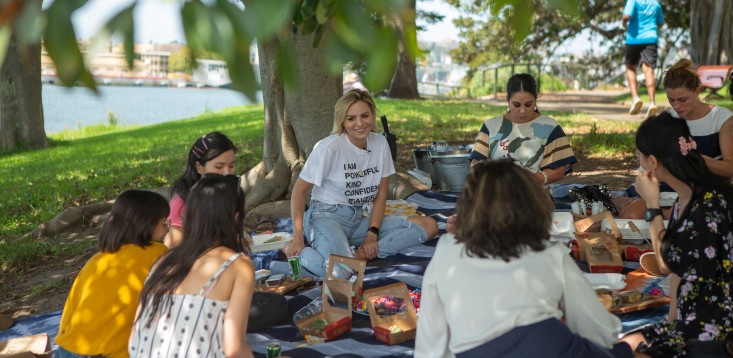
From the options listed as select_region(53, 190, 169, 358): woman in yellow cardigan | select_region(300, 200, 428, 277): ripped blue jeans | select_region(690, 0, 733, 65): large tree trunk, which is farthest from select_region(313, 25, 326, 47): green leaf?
select_region(690, 0, 733, 65): large tree trunk

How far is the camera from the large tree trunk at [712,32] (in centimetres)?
1469

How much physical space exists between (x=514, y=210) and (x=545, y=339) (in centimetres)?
41

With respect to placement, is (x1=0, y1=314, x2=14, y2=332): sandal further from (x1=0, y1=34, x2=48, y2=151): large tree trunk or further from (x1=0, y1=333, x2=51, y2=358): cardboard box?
(x1=0, y1=34, x2=48, y2=151): large tree trunk

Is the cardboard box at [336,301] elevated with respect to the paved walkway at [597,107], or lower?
lower

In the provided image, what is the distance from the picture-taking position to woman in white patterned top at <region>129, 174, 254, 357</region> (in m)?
2.72

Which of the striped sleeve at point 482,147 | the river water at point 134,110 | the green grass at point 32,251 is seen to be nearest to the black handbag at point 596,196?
the striped sleeve at point 482,147

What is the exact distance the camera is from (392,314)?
12.3 feet

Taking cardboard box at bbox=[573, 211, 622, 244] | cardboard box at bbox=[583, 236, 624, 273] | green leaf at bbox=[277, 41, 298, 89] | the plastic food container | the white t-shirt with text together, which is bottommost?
the plastic food container

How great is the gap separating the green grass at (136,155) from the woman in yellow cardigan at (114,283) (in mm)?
3615

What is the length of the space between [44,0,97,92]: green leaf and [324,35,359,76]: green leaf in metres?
0.38

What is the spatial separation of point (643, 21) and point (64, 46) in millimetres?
9728

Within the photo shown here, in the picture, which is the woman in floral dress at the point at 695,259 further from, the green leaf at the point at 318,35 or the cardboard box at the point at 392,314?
the green leaf at the point at 318,35

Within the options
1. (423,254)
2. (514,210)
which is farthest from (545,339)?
(423,254)

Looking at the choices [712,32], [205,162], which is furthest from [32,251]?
[712,32]
